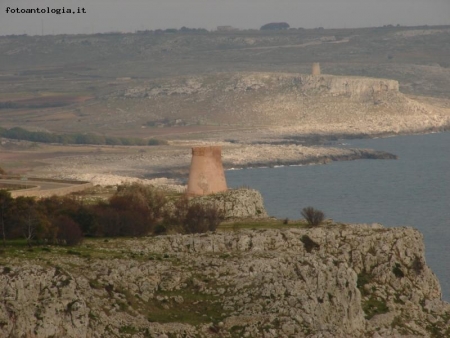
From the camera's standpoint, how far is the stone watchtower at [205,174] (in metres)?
40.4

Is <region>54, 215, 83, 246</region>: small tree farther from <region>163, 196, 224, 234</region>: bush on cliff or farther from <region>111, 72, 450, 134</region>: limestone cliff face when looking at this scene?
<region>111, 72, 450, 134</region>: limestone cliff face

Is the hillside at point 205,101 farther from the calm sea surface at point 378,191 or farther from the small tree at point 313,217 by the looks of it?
the small tree at point 313,217

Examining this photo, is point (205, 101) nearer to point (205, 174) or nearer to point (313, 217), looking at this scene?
point (205, 174)

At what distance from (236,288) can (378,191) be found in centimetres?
5658

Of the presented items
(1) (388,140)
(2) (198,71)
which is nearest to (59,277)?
(1) (388,140)

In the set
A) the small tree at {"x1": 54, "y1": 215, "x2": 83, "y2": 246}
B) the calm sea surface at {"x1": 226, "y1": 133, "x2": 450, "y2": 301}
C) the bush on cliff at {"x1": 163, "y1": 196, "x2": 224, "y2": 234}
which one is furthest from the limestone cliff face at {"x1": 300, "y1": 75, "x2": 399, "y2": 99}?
the small tree at {"x1": 54, "y1": 215, "x2": 83, "y2": 246}

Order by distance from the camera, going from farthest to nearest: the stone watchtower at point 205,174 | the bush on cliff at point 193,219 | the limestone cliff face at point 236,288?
1. the stone watchtower at point 205,174
2. the bush on cliff at point 193,219
3. the limestone cliff face at point 236,288

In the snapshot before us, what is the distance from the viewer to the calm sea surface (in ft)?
218

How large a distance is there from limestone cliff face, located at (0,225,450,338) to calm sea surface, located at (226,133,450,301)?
531 inches

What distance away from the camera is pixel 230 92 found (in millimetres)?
155500

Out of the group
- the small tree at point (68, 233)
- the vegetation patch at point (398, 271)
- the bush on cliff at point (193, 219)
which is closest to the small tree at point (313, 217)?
the bush on cliff at point (193, 219)

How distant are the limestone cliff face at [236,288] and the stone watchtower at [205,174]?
19.9ft

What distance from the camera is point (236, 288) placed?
94.1ft

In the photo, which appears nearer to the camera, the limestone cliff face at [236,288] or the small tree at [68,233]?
the limestone cliff face at [236,288]
